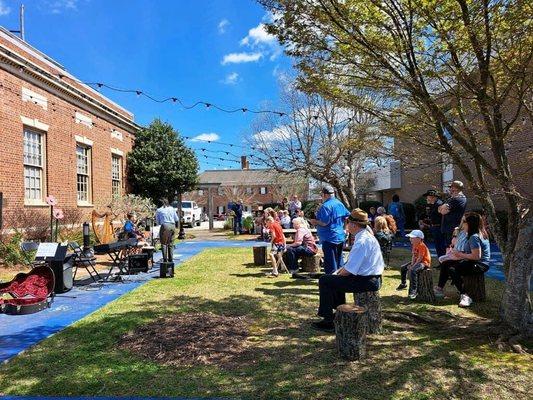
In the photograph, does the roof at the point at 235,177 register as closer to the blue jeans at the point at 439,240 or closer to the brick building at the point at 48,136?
the brick building at the point at 48,136

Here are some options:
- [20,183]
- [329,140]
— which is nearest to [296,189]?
[329,140]

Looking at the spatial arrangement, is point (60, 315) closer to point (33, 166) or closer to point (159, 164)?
point (33, 166)

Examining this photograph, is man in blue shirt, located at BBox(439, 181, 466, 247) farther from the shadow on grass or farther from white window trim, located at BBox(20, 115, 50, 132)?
white window trim, located at BBox(20, 115, 50, 132)

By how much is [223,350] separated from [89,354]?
1.43 metres

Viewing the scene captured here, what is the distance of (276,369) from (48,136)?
12.0m

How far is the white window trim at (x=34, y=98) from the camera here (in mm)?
12391

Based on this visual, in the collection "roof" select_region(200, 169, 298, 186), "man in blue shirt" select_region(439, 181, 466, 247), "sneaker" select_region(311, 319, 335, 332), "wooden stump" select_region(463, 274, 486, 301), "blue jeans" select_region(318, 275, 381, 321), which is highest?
"roof" select_region(200, 169, 298, 186)

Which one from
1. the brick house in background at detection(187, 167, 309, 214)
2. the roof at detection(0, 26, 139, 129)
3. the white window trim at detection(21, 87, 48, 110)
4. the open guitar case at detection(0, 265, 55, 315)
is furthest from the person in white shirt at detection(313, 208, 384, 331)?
the brick house in background at detection(187, 167, 309, 214)

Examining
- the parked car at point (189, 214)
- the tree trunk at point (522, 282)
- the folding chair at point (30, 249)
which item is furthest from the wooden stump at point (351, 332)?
the parked car at point (189, 214)

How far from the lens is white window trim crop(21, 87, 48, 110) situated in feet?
40.7

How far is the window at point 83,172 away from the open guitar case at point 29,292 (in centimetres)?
941

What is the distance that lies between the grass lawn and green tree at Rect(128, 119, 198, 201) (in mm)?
14164

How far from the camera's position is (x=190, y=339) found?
5094 mm

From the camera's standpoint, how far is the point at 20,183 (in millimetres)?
12031
